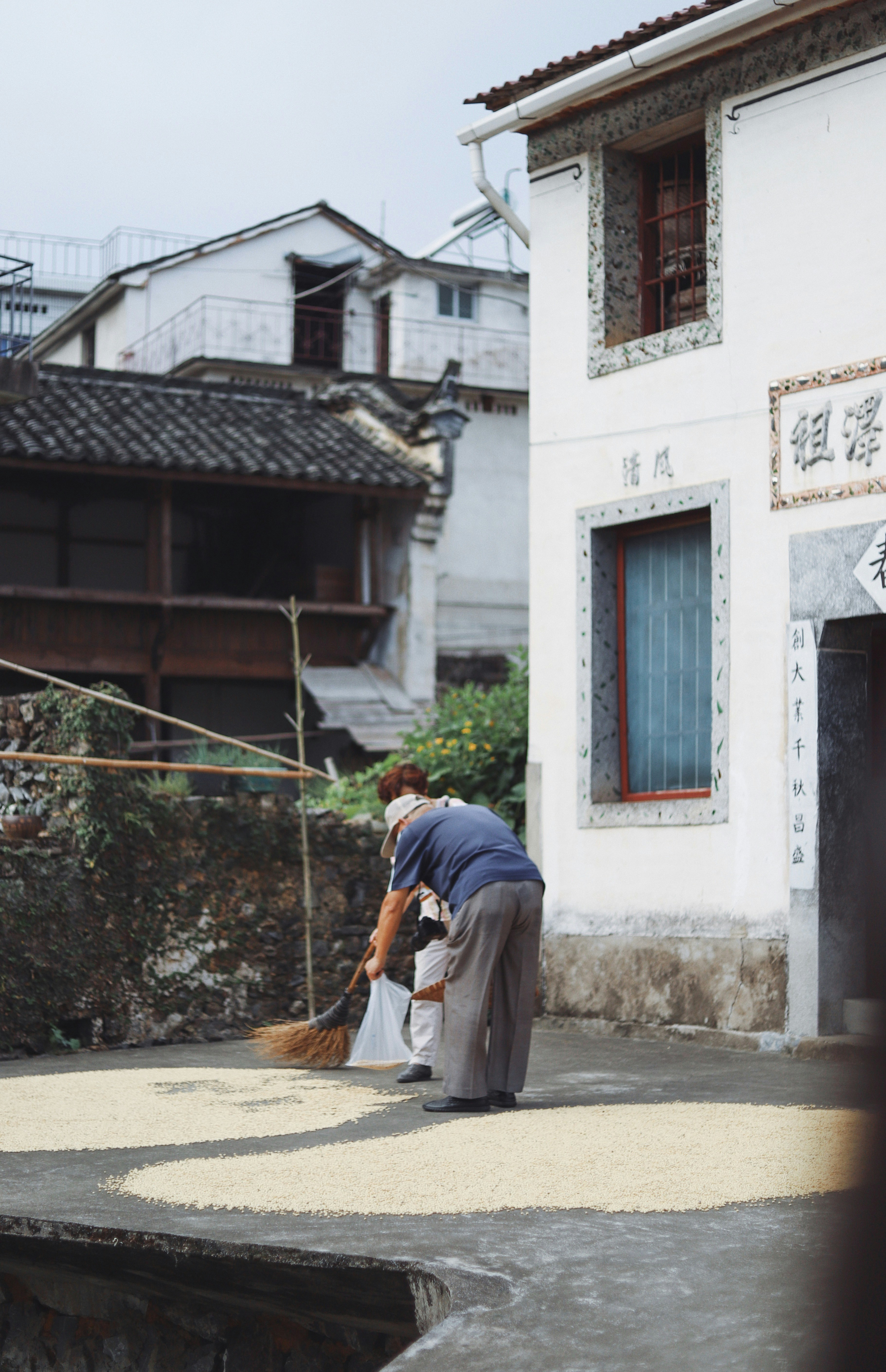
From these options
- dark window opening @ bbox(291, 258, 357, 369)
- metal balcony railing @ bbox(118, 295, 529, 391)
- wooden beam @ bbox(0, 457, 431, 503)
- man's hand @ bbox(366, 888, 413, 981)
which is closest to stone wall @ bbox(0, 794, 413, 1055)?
man's hand @ bbox(366, 888, 413, 981)

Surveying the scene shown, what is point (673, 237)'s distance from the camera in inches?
376

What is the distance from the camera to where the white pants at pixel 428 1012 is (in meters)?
7.32

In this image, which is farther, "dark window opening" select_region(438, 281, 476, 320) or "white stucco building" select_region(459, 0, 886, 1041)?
"dark window opening" select_region(438, 281, 476, 320)

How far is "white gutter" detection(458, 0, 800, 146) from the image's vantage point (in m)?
8.16

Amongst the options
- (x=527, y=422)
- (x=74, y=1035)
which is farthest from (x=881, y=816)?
(x=527, y=422)

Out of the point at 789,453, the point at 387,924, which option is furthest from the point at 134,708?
the point at 789,453

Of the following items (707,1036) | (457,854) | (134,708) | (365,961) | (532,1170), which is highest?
(134,708)

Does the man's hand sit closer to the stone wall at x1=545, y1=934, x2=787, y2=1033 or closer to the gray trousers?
the gray trousers

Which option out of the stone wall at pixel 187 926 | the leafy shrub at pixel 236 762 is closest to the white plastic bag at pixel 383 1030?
the stone wall at pixel 187 926

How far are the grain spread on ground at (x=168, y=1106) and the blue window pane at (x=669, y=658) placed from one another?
9.57ft

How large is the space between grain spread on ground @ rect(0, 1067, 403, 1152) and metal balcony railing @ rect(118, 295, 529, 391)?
1846 centimetres

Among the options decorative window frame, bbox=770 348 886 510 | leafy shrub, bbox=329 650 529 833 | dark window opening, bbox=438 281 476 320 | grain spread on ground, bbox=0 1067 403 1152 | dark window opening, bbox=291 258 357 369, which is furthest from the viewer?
dark window opening, bbox=438 281 476 320

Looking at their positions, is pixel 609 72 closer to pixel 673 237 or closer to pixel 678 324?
pixel 673 237

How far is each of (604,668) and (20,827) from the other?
3586mm
